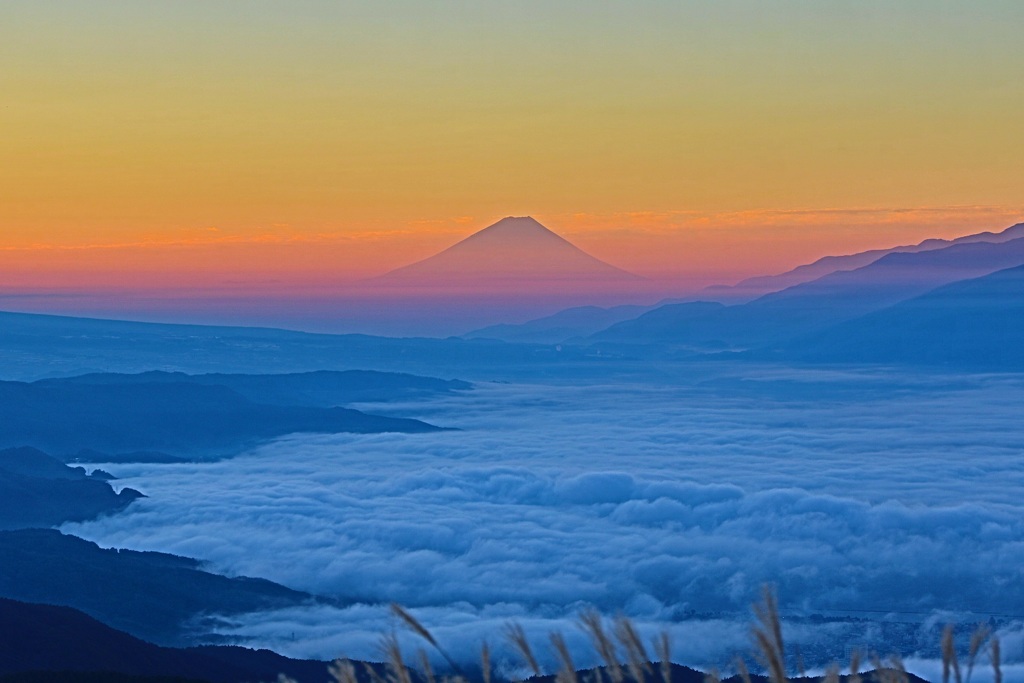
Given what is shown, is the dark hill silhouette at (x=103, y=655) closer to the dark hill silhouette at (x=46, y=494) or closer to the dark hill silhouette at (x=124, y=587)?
the dark hill silhouette at (x=124, y=587)

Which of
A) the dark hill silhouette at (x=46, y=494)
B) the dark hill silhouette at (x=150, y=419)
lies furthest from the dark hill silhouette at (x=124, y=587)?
the dark hill silhouette at (x=150, y=419)

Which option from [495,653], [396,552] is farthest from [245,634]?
[396,552]

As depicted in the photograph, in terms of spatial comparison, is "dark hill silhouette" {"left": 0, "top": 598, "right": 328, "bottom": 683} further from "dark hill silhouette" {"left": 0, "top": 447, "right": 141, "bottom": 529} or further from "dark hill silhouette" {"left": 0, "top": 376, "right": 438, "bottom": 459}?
"dark hill silhouette" {"left": 0, "top": 376, "right": 438, "bottom": 459}

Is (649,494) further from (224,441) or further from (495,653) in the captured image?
(224,441)

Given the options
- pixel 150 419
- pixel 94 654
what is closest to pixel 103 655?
pixel 94 654

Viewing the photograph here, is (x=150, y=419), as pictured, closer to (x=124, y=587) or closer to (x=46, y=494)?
(x=46, y=494)

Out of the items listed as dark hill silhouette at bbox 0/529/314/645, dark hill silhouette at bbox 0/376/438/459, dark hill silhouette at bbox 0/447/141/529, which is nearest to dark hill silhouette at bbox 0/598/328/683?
dark hill silhouette at bbox 0/529/314/645

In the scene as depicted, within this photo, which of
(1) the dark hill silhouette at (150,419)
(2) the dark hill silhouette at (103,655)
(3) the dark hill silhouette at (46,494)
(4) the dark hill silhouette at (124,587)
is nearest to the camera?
(2) the dark hill silhouette at (103,655)
